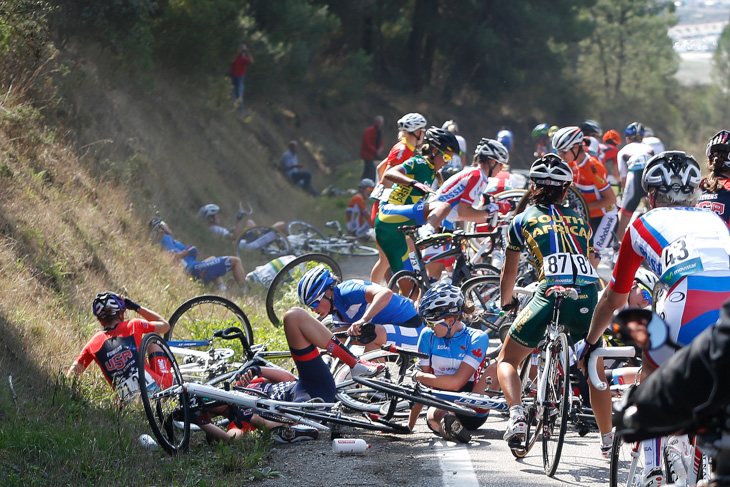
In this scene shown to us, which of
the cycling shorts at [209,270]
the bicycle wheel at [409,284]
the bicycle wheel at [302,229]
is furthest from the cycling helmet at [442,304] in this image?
the bicycle wheel at [302,229]

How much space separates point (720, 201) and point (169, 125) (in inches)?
617

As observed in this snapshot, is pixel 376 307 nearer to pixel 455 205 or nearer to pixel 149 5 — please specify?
pixel 455 205

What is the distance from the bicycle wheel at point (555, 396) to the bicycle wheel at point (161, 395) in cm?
267

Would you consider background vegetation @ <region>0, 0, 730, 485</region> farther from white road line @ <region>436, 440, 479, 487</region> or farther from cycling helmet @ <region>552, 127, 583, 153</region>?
cycling helmet @ <region>552, 127, 583, 153</region>

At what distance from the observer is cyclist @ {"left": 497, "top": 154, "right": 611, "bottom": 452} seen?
245 inches

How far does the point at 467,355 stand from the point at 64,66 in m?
10.4

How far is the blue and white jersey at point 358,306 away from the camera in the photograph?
8.50 metres

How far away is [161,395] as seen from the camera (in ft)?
22.8

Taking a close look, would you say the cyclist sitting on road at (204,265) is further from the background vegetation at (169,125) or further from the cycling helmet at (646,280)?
the cycling helmet at (646,280)

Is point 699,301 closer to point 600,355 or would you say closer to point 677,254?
point 677,254

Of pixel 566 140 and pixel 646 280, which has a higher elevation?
pixel 566 140

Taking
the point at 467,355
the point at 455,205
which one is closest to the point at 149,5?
the point at 455,205

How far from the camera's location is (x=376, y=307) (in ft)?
27.1

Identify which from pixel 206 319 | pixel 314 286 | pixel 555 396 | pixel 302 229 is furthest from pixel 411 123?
pixel 302 229
